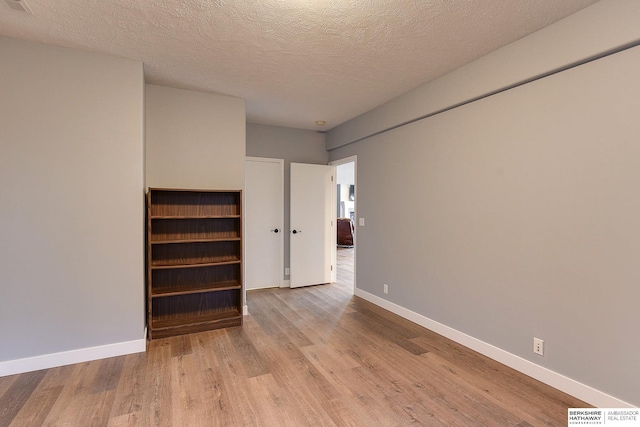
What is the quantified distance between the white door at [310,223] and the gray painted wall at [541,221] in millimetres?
1840

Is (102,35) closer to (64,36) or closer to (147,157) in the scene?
(64,36)

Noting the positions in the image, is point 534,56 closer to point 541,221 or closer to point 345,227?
point 541,221

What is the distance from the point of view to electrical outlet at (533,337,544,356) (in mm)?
2307

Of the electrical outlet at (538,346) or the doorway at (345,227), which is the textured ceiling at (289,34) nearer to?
the doorway at (345,227)

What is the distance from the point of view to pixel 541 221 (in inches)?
91.3

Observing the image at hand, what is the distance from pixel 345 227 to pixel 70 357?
792cm

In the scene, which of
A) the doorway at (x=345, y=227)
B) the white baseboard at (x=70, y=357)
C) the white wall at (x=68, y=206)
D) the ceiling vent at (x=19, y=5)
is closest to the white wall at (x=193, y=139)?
the white wall at (x=68, y=206)

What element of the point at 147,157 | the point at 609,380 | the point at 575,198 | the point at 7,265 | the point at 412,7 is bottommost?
the point at 609,380

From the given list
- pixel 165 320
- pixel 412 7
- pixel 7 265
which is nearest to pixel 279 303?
pixel 165 320

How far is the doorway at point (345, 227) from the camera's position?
17.3ft

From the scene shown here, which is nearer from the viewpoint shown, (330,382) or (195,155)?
(330,382)

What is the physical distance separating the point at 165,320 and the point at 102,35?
269 cm

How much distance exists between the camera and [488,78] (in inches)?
103

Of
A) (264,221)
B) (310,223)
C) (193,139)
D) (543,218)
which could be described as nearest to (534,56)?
(543,218)
